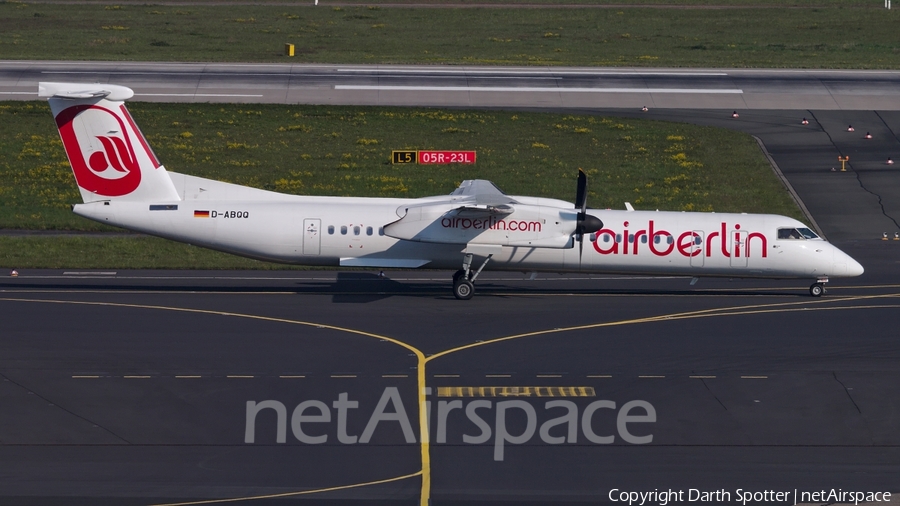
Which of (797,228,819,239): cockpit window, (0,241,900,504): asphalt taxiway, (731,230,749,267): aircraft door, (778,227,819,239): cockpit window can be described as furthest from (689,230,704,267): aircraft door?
(797,228,819,239): cockpit window

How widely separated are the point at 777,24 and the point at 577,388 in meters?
72.0

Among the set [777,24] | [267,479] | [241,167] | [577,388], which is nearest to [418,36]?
[777,24]

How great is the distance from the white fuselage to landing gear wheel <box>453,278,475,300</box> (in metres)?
0.76

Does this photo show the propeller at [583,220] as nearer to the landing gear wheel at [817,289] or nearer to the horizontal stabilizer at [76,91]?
the landing gear wheel at [817,289]

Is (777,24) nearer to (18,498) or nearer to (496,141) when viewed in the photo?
(496,141)

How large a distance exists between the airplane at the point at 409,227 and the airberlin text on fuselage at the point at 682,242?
0.10 ft

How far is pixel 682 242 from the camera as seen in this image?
30.9 meters

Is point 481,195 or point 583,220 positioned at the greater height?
point 481,195

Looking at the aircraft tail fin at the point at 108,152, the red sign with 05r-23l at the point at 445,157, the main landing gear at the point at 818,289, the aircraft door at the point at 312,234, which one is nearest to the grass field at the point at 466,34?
the red sign with 05r-23l at the point at 445,157

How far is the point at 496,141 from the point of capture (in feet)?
167

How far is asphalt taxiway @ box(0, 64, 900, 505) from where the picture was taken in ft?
57.0

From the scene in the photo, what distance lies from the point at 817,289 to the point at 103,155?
21402 millimetres

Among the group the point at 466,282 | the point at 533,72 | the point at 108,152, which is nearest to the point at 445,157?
the point at 466,282

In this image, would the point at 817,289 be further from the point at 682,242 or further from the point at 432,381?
the point at 432,381
